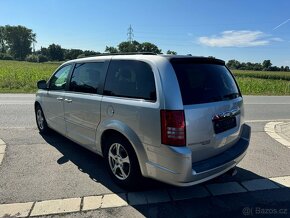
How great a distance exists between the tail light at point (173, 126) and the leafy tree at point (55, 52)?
12187 cm

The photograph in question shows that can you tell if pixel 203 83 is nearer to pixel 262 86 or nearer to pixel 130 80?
pixel 130 80

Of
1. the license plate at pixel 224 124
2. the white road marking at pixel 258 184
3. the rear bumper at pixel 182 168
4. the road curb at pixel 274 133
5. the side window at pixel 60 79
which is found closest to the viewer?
the rear bumper at pixel 182 168

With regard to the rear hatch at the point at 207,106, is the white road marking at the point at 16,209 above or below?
below

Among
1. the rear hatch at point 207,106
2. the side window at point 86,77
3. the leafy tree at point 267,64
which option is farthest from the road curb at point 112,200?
the leafy tree at point 267,64

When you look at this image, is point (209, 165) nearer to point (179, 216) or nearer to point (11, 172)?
point (179, 216)

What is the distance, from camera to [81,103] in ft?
14.1

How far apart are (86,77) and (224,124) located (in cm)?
221

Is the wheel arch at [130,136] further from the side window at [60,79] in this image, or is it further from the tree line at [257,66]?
the tree line at [257,66]

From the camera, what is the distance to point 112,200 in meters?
3.48

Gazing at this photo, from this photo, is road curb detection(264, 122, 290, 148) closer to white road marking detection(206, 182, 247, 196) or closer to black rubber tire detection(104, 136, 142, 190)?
white road marking detection(206, 182, 247, 196)

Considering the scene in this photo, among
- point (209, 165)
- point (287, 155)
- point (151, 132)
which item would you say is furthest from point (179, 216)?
point (287, 155)

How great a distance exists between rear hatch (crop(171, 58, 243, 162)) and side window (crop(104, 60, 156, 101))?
1.12ft

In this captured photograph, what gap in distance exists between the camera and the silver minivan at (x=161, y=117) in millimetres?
3023

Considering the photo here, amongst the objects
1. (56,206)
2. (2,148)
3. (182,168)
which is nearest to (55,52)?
(2,148)
